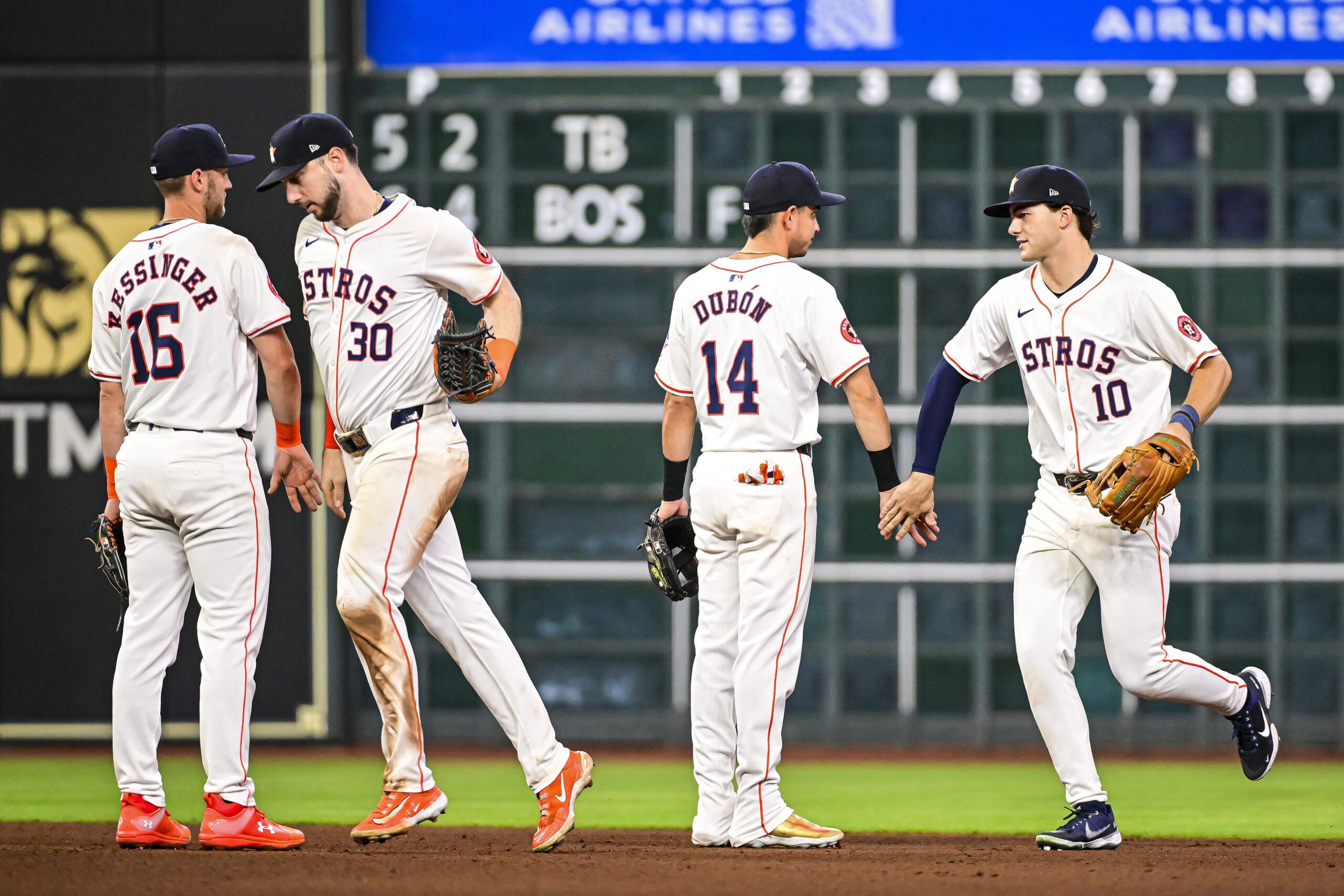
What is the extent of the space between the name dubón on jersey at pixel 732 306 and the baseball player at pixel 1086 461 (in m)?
0.66

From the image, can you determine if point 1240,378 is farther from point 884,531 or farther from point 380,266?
point 380,266

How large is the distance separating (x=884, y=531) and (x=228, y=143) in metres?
5.05

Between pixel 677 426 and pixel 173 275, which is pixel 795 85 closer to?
pixel 677 426

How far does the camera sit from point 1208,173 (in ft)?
28.2

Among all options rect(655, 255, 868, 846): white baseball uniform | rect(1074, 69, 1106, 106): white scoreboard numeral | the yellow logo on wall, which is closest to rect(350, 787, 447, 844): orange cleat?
rect(655, 255, 868, 846): white baseball uniform

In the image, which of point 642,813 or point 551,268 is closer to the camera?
point 642,813

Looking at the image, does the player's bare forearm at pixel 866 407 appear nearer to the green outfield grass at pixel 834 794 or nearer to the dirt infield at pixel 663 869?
the dirt infield at pixel 663 869

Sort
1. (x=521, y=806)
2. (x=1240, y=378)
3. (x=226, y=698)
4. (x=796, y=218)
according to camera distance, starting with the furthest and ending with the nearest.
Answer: (x=1240, y=378) < (x=521, y=806) < (x=796, y=218) < (x=226, y=698)

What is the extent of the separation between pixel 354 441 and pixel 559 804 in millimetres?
1166

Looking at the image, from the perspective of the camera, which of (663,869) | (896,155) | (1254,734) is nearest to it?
(663,869)

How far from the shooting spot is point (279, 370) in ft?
16.4

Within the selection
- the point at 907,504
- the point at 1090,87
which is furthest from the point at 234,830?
the point at 1090,87

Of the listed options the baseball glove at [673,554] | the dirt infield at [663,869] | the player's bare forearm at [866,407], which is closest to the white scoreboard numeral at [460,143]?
the baseball glove at [673,554]

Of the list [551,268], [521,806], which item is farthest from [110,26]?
[521,806]
